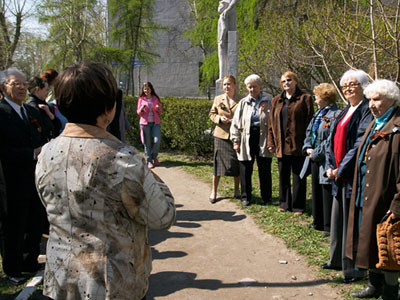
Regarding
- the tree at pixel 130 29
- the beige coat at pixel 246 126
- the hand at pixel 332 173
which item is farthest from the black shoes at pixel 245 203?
the tree at pixel 130 29

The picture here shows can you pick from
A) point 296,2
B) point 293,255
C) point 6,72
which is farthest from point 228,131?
point 296,2

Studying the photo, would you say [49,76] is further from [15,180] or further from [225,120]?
[225,120]

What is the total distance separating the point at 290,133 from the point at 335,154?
1713 millimetres

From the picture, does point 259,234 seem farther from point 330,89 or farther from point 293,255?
point 330,89

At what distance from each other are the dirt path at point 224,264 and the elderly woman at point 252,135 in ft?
1.89

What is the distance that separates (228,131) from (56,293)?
520cm

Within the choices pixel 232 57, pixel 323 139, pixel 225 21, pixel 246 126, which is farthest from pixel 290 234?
pixel 225 21

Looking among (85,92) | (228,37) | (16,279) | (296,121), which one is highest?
(228,37)

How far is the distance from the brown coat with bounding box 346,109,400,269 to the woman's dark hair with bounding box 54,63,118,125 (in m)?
2.29

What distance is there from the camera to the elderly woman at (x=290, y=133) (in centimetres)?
590

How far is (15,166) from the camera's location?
4.07 metres

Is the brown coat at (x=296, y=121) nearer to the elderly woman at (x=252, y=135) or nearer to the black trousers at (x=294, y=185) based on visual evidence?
the black trousers at (x=294, y=185)

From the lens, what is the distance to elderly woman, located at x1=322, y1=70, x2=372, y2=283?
3.89 meters

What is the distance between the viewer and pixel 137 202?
184cm
